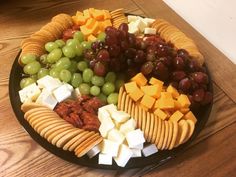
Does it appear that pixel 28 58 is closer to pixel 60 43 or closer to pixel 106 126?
pixel 60 43

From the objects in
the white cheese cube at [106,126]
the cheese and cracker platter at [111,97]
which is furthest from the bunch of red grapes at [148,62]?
the white cheese cube at [106,126]

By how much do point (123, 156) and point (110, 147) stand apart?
30 mm

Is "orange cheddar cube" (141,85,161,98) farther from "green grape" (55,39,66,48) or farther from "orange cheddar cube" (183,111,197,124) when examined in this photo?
"green grape" (55,39,66,48)

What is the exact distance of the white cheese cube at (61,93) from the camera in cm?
72

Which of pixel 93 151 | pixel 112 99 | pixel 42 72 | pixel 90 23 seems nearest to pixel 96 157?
pixel 93 151

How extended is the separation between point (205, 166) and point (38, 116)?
1.17 feet

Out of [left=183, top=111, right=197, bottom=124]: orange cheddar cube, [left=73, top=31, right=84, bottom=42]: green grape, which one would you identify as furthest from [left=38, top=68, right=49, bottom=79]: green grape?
[left=183, top=111, right=197, bottom=124]: orange cheddar cube

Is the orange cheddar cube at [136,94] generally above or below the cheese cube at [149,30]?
below

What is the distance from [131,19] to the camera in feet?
3.06

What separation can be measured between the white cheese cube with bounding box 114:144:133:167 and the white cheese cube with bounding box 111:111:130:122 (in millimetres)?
53

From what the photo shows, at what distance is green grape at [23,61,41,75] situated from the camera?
0.78 m

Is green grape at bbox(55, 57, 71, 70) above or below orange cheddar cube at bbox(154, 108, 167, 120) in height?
above

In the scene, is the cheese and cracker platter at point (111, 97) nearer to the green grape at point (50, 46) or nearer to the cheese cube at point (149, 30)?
the green grape at point (50, 46)

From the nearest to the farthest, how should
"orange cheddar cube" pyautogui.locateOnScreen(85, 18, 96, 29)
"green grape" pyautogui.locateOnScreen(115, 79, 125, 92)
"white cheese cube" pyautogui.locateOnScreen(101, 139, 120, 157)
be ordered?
1. "white cheese cube" pyautogui.locateOnScreen(101, 139, 120, 157)
2. "green grape" pyautogui.locateOnScreen(115, 79, 125, 92)
3. "orange cheddar cube" pyautogui.locateOnScreen(85, 18, 96, 29)
